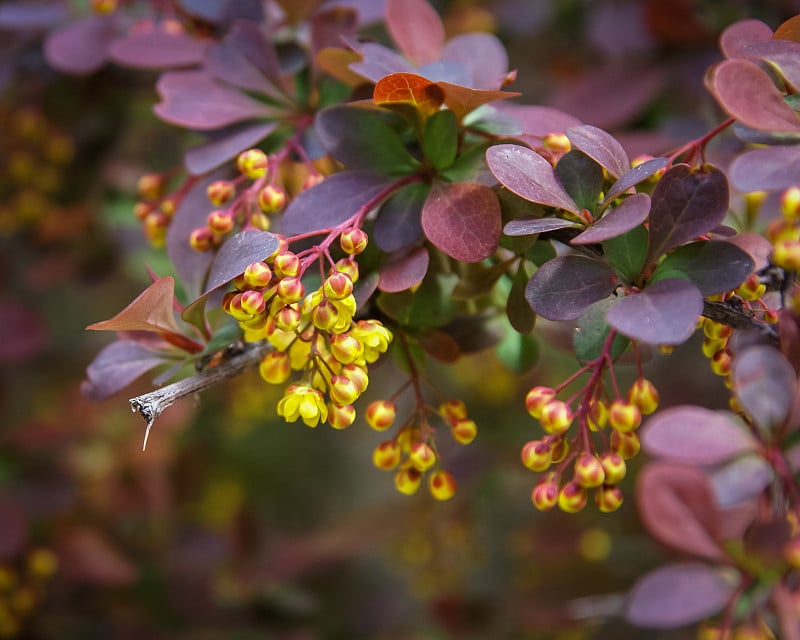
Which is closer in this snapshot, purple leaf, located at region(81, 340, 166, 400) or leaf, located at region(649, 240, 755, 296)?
leaf, located at region(649, 240, 755, 296)

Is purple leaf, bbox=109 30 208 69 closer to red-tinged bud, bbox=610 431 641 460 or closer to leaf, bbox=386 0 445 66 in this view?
leaf, bbox=386 0 445 66

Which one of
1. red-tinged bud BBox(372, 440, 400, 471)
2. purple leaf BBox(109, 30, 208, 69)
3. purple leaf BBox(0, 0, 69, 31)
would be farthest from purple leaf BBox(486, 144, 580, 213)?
purple leaf BBox(0, 0, 69, 31)

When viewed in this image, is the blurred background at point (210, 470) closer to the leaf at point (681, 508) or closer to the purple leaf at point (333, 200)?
the leaf at point (681, 508)

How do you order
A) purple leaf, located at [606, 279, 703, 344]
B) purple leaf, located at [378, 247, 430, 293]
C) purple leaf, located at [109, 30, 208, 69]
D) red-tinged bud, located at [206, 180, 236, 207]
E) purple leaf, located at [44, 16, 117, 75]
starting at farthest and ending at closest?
purple leaf, located at [44, 16, 117, 75] < purple leaf, located at [109, 30, 208, 69] < red-tinged bud, located at [206, 180, 236, 207] < purple leaf, located at [378, 247, 430, 293] < purple leaf, located at [606, 279, 703, 344]

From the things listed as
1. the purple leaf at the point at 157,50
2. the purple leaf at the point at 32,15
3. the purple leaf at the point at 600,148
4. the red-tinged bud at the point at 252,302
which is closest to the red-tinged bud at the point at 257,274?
the red-tinged bud at the point at 252,302

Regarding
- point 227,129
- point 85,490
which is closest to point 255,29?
point 227,129

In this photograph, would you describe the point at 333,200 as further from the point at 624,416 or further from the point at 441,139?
the point at 624,416
